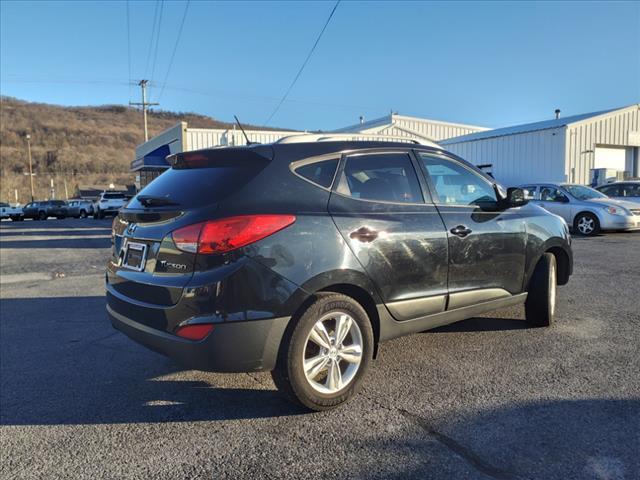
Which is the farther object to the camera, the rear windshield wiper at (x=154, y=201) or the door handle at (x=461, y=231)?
the door handle at (x=461, y=231)

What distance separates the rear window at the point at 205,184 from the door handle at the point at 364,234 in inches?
30.4

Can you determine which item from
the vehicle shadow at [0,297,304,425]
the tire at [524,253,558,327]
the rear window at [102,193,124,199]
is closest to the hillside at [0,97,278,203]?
the rear window at [102,193,124,199]

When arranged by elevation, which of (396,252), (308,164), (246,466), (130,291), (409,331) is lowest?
(246,466)

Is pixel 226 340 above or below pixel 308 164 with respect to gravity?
below

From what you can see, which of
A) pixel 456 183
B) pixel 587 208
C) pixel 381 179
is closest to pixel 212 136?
pixel 587 208

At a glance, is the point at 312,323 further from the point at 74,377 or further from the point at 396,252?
the point at 74,377

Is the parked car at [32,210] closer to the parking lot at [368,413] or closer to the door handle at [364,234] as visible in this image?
the parking lot at [368,413]

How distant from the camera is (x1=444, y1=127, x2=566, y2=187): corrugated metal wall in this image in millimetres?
21641

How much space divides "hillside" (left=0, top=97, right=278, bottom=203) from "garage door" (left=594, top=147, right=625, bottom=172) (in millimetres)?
73318

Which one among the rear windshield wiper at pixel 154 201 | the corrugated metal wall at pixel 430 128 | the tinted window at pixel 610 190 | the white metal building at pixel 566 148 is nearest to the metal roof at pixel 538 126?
the white metal building at pixel 566 148

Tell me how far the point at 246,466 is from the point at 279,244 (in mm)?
1257

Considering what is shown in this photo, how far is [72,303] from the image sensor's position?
7023 mm

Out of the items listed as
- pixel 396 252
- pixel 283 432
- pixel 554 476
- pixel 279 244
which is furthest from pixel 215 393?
pixel 554 476

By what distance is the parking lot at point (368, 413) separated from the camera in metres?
2.68
